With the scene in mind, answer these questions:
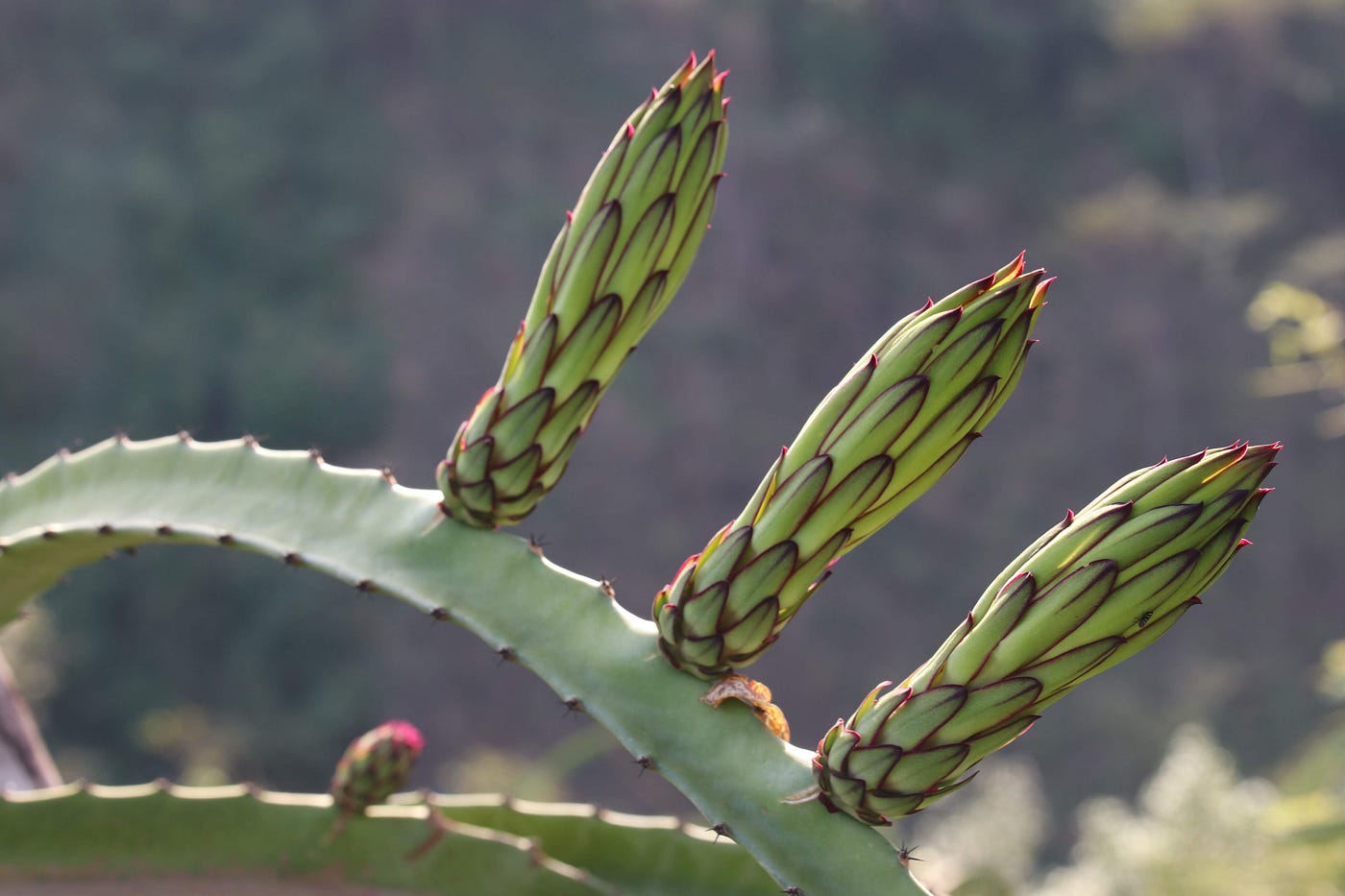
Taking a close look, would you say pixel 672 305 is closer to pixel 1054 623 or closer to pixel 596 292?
pixel 596 292

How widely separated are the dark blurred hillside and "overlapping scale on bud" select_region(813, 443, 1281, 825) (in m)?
9.44

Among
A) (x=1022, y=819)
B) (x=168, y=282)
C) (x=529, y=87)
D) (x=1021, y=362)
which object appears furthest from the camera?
(x=529, y=87)

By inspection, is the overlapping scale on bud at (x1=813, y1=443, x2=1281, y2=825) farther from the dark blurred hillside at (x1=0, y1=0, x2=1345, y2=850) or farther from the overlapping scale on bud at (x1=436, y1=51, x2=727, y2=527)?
the dark blurred hillside at (x1=0, y1=0, x2=1345, y2=850)

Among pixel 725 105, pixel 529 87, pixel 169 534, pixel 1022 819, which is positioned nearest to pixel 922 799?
pixel 725 105

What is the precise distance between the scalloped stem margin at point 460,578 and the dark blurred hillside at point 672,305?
909 cm

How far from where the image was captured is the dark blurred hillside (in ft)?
33.3

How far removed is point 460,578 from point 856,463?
217 mm

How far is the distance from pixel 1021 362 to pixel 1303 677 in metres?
11.7

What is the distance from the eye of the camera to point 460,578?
0.59 m

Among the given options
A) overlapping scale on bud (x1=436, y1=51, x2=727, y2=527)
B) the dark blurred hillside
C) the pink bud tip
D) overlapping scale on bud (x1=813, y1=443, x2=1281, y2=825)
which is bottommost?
overlapping scale on bud (x1=813, y1=443, x2=1281, y2=825)

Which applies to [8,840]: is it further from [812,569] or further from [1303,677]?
[1303,677]

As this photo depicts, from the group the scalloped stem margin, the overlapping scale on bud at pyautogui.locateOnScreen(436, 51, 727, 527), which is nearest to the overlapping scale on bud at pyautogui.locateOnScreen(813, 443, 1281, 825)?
the scalloped stem margin

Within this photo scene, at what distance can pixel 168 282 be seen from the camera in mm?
10969

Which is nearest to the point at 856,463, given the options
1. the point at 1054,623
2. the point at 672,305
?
the point at 1054,623
